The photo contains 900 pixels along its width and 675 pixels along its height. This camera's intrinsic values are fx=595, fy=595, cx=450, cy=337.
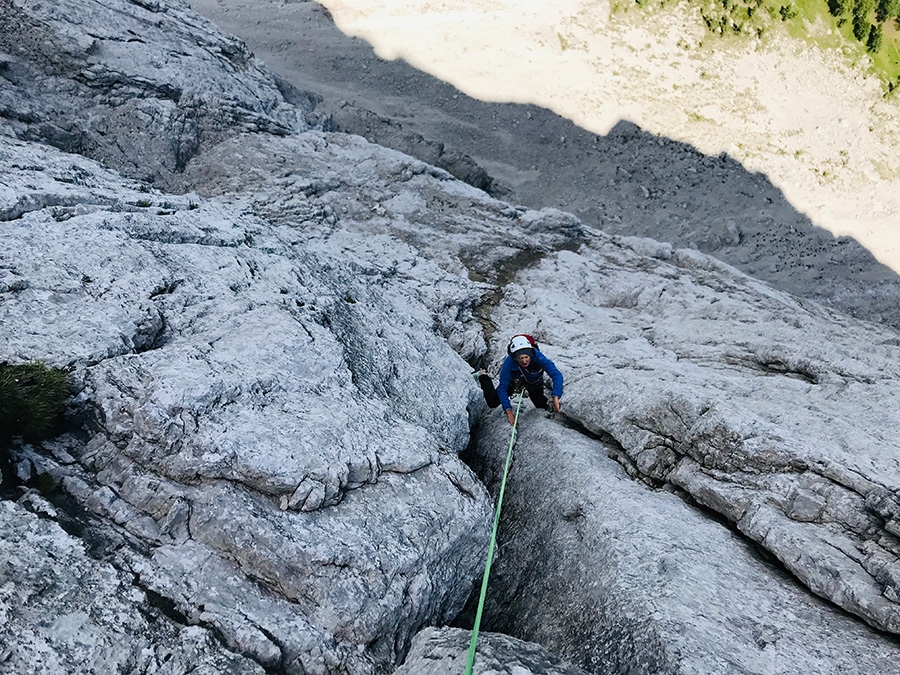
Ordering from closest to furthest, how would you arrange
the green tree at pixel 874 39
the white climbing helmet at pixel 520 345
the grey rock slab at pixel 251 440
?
the grey rock slab at pixel 251 440
the white climbing helmet at pixel 520 345
the green tree at pixel 874 39

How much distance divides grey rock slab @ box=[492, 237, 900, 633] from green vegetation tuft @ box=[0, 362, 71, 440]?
10073 millimetres

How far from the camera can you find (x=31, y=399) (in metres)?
8.02

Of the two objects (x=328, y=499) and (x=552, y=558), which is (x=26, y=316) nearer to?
(x=328, y=499)

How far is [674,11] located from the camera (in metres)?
54.1

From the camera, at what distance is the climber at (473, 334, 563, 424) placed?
13.4 m

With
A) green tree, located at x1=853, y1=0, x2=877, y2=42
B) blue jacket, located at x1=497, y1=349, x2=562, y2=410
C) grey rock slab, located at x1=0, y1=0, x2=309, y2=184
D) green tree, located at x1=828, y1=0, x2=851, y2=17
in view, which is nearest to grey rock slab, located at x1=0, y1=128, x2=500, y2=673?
blue jacket, located at x1=497, y1=349, x2=562, y2=410

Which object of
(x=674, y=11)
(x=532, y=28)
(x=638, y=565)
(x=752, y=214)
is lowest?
(x=638, y=565)

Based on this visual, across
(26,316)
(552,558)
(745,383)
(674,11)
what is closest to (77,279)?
(26,316)

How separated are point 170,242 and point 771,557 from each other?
45.0 feet

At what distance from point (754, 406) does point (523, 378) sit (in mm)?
4925

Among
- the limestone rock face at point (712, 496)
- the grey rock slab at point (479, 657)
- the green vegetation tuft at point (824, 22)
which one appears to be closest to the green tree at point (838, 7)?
the green vegetation tuft at point (824, 22)

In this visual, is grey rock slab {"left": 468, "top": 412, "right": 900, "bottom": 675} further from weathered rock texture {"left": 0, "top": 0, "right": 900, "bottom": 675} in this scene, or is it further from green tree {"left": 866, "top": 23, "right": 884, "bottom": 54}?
green tree {"left": 866, "top": 23, "right": 884, "bottom": 54}

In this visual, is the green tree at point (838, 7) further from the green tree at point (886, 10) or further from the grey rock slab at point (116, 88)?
the grey rock slab at point (116, 88)

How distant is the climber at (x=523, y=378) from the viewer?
43.8 feet
